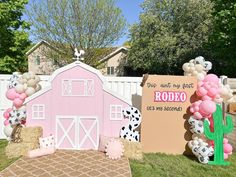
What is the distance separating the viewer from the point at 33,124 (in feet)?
25.1

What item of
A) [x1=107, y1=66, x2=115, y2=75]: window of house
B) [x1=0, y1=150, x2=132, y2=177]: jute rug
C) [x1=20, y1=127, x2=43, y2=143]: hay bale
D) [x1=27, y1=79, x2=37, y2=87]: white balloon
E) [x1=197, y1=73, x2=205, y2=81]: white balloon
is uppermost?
[x1=107, y1=66, x2=115, y2=75]: window of house

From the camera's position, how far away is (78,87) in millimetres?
7688

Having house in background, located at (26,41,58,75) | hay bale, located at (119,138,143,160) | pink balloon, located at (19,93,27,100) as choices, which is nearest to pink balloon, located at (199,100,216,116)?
hay bale, located at (119,138,143,160)

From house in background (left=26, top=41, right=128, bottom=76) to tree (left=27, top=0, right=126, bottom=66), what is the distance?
301cm

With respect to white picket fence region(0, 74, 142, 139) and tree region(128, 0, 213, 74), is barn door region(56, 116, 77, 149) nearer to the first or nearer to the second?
white picket fence region(0, 74, 142, 139)

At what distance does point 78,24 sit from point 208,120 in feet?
57.7

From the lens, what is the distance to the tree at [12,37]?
1542cm

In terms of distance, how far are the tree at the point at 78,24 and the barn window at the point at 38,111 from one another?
52.8ft

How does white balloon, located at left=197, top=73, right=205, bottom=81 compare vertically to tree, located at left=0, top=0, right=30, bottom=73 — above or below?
below

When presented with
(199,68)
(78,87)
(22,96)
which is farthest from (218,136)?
(22,96)

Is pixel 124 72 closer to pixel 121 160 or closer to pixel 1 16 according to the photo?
pixel 1 16

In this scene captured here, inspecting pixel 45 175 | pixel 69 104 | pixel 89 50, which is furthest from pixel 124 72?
pixel 45 175

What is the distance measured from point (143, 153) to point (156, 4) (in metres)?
19.8

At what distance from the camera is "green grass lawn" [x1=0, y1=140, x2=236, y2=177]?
626 cm
